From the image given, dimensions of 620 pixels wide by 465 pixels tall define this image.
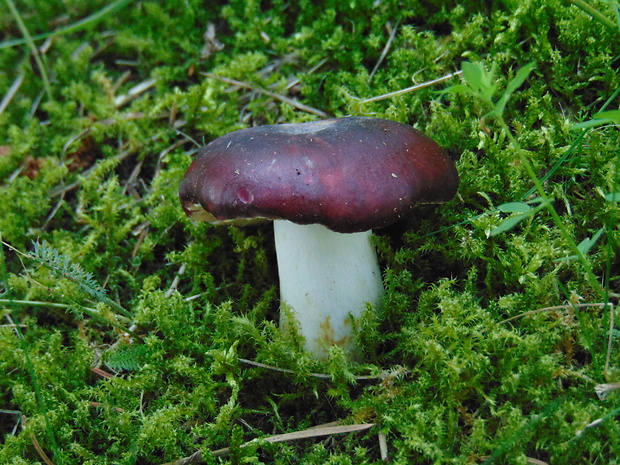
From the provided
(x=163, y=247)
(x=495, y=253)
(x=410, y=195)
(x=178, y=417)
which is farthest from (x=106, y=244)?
(x=495, y=253)

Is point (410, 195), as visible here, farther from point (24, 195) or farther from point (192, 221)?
point (24, 195)

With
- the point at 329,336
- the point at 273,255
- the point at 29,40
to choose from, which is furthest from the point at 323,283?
the point at 29,40

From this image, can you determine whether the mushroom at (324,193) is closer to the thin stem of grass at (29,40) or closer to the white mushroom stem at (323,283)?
the white mushroom stem at (323,283)

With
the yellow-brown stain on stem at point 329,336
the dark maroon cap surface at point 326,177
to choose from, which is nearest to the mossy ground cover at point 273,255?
the yellow-brown stain on stem at point 329,336

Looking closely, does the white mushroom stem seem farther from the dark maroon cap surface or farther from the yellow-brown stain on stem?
the dark maroon cap surface

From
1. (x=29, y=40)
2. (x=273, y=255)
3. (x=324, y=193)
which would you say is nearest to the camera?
(x=324, y=193)

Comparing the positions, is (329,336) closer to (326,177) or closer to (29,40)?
(326,177)
